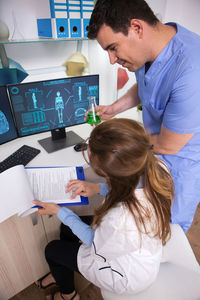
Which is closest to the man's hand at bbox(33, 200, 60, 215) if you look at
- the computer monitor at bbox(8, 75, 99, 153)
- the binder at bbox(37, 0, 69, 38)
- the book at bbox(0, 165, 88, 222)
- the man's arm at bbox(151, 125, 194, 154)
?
the book at bbox(0, 165, 88, 222)

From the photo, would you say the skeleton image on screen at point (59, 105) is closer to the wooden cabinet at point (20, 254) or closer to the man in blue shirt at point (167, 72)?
the man in blue shirt at point (167, 72)

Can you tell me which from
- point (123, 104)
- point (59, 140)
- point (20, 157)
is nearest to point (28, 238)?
point (20, 157)

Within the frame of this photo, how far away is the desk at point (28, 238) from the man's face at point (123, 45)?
0.57 m

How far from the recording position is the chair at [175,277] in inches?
27.9

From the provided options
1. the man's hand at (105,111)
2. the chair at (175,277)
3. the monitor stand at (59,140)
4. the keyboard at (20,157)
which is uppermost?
the man's hand at (105,111)

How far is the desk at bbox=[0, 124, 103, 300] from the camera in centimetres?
104

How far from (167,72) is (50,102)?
656 millimetres

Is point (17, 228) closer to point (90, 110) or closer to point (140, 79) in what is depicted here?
point (90, 110)

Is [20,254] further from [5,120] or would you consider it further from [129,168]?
[129,168]

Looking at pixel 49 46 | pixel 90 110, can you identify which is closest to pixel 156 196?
pixel 90 110

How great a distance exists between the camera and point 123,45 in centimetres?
83

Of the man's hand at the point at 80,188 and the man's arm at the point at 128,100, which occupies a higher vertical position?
the man's arm at the point at 128,100

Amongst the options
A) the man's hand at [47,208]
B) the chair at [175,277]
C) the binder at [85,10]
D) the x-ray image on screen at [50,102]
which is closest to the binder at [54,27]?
the binder at [85,10]

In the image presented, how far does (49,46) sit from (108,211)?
4.27 feet
